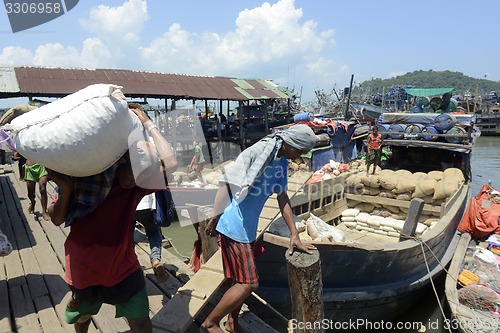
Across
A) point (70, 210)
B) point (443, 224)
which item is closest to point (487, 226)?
point (443, 224)

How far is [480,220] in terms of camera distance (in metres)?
6.43

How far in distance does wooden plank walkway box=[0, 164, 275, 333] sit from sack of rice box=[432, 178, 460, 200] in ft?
15.8

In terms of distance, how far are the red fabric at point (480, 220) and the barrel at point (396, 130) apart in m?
2.21

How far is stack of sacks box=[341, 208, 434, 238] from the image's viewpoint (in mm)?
6027

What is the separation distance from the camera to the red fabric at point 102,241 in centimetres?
170

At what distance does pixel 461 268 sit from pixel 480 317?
4.13 feet

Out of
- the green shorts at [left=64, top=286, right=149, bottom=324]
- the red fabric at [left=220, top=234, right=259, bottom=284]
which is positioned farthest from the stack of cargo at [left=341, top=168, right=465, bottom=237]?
the green shorts at [left=64, top=286, right=149, bottom=324]

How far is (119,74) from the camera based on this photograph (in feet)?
44.2

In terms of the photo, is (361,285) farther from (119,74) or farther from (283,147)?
(119,74)

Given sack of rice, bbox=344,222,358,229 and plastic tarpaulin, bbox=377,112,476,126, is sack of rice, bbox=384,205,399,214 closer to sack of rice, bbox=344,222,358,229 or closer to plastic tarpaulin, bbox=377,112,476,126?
sack of rice, bbox=344,222,358,229

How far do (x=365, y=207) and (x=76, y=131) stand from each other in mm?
6324

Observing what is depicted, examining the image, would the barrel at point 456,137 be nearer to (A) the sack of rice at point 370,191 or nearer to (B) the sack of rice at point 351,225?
(A) the sack of rice at point 370,191

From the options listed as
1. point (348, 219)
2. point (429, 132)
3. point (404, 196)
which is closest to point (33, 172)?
point (348, 219)

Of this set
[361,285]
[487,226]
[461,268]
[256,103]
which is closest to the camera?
[361,285]
